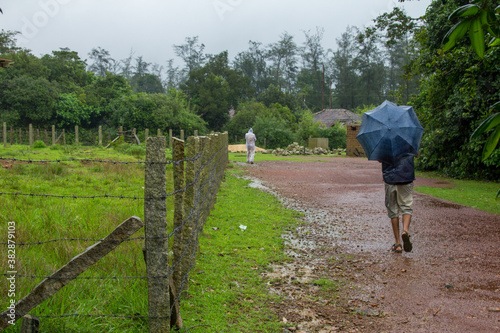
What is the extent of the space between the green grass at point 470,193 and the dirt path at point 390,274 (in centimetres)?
93

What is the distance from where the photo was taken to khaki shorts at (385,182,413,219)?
253 inches

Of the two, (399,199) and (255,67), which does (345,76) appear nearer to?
(255,67)

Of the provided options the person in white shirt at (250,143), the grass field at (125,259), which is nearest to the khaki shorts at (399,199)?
the grass field at (125,259)

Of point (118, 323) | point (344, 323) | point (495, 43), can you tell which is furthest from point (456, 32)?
point (344, 323)

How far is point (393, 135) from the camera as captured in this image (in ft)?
20.2

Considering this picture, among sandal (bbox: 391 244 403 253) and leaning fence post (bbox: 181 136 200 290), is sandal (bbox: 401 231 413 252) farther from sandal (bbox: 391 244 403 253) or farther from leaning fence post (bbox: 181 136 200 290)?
leaning fence post (bbox: 181 136 200 290)

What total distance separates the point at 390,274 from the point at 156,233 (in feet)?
11.7

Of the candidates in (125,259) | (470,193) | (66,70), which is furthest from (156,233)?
(66,70)

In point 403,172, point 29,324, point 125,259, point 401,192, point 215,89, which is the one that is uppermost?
point 215,89

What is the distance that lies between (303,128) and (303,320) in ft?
143

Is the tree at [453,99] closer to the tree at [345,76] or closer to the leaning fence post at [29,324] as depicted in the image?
the leaning fence post at [29,324]

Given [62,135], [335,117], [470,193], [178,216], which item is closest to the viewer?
[178,216]

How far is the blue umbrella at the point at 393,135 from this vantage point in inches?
243

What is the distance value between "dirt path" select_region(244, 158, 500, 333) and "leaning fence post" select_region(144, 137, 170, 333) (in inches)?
55.3
